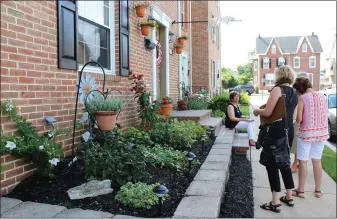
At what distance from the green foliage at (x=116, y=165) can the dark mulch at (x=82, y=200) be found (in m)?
0.12

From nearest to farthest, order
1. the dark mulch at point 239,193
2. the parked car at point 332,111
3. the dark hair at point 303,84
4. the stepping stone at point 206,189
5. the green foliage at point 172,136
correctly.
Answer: the stepping stone at point 206,189 → the dark mulch at point 239,193 → the dark hair at point 303,84 → the green foliage at point 172,136 → the parked car at point 332,111

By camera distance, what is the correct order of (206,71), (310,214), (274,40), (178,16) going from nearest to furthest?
1. (310,214)
2. (178,16)
3. (206,71)
4. (274,40)

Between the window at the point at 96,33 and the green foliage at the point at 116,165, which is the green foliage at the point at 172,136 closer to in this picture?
the window at the point at 96,33

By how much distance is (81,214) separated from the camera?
8.18ft

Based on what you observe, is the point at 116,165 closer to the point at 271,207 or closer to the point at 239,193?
the point at 239,193

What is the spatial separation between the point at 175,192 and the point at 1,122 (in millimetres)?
1815

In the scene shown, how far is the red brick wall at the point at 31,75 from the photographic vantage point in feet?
9.90

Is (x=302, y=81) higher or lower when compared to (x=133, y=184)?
higher

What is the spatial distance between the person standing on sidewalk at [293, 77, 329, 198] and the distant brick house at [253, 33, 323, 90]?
51126 mm

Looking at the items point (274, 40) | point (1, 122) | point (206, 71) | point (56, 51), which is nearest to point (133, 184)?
point (1, 122)

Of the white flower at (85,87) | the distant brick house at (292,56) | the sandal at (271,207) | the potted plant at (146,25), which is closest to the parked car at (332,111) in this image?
the potted plant at (146,25)

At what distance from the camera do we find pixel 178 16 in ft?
36.0

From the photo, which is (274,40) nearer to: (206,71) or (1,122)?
(206,71)

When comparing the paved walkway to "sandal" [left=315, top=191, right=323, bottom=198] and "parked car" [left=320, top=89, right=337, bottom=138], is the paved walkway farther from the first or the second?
"parked car" [left=320, top=89, right=337, bottom=138]
